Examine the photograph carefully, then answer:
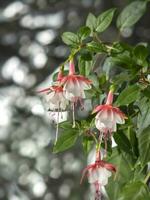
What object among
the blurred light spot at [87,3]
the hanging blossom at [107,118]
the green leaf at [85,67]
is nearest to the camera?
the hanging blossom at [107,118]

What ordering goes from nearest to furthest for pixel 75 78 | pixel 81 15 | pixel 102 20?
pixel 75 78
pixel 102 20
pixel 81 15

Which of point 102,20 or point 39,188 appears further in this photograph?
point 39,188

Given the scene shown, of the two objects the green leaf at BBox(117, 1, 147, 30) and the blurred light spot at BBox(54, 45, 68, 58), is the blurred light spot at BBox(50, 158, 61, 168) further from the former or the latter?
the green leaf at BBox(117, 1, 147, 30)

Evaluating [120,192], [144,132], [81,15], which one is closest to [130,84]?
[144,132]

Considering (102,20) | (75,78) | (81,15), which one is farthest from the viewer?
(81,15)

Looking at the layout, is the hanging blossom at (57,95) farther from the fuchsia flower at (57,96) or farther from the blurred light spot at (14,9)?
the blurred light spot at (14,9)

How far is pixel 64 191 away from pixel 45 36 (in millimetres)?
486

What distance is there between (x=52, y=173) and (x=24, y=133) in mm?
152

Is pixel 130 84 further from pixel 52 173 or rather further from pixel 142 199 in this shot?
pixel 52 173

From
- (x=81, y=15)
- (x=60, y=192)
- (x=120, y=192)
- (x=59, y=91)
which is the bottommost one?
(x=60, y=192)

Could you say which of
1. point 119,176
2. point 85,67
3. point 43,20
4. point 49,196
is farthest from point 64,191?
point 85,67

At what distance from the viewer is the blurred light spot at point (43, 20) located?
4.59ft

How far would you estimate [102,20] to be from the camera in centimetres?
69

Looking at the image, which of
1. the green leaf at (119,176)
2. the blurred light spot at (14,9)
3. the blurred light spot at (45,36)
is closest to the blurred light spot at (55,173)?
the blurred light spot at (45,36)
